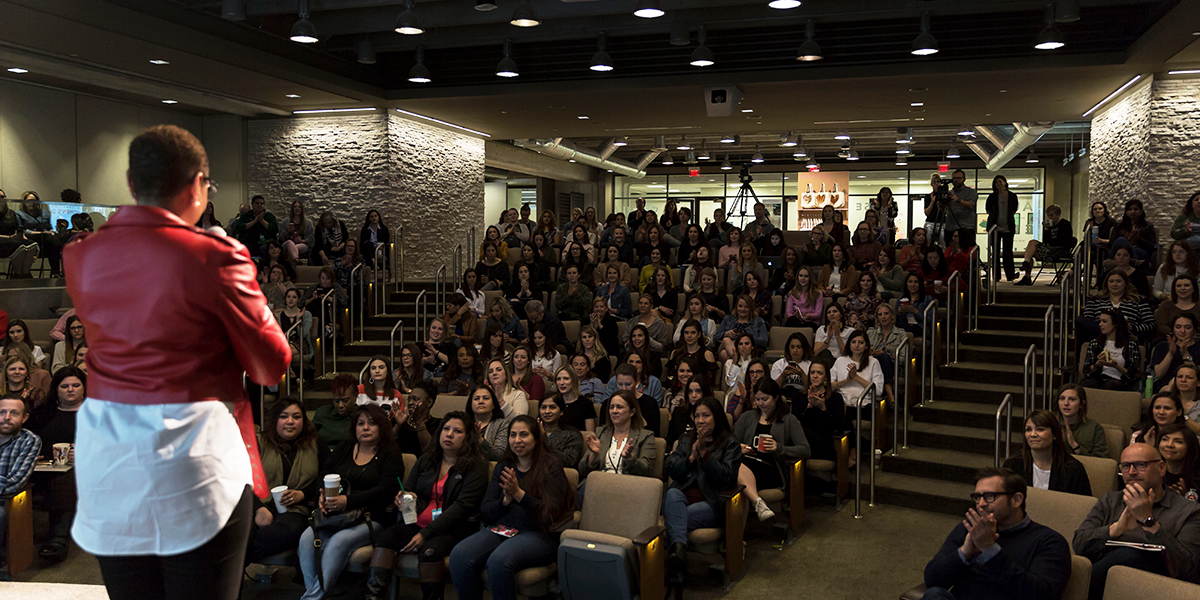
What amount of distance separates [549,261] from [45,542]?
648cm

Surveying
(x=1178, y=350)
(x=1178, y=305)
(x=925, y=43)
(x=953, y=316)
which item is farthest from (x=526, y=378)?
(x=1178, y=305)

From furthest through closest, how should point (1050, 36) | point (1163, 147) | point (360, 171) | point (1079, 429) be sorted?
point (360, 171) → point (1163, 147) → point (1050, 36) → point (1079, 429)

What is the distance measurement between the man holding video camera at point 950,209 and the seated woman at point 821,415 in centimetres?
480

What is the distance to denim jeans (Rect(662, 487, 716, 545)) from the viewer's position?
4.77 m

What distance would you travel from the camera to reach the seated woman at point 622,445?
507cm

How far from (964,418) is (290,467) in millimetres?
5455

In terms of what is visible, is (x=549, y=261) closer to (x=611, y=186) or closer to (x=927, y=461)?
(x=927, y=461)

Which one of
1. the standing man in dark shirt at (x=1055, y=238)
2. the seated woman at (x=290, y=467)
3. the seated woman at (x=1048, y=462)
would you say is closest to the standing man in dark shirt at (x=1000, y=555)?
the seated woman at (x=1048, y=462)

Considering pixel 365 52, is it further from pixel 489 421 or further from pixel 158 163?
pixel 158 163

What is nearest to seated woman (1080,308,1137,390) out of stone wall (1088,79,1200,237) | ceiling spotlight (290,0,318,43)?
stone wall (1088,79,1200,237)

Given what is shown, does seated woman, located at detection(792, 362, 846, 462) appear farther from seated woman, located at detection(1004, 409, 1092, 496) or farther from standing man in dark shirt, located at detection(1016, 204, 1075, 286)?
standing man in dark shirt, located at detection(1016, 204, 1075, 286)

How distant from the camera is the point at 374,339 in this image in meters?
10.5

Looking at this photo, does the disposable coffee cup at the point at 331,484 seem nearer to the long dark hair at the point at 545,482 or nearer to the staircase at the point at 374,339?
the long dark hair at the point at 545,482

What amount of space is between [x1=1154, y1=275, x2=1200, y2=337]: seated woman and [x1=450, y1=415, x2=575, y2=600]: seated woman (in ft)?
16.8
